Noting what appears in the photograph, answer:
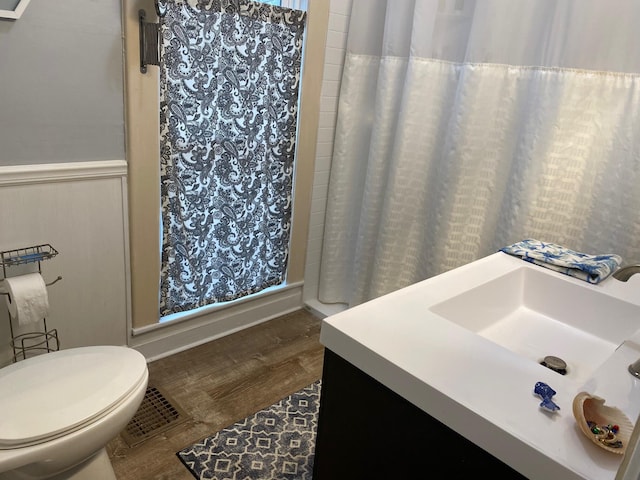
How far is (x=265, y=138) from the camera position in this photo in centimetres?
229

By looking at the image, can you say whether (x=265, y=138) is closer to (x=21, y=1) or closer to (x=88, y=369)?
(x=21, y=1)

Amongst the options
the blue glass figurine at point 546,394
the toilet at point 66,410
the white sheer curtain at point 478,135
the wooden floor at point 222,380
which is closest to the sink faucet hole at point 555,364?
the blue glass figurine at point 546,394

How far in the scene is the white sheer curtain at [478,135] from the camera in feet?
5.53

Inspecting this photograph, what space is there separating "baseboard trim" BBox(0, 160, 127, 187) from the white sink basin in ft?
4.25

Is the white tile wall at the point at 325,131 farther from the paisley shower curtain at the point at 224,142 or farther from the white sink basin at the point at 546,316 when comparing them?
the white sink basin at the point at 546,316

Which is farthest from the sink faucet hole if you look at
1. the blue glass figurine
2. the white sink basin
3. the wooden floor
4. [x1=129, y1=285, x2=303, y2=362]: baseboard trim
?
[x1=129, y1=285, x2=303, y2=362]: baseboard trim

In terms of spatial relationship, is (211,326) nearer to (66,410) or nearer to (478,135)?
(66,410)

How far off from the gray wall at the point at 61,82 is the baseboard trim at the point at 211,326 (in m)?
0.83

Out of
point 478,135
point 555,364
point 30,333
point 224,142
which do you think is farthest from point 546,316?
point 30,333

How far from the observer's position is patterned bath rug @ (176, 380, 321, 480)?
1703 mm

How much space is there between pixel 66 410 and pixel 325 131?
5.65ft

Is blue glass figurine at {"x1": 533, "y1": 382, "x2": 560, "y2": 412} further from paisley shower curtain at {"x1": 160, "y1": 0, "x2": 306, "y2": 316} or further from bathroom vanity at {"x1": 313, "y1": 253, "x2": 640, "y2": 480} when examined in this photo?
paisley shower curtain at {"x1": 160, "y1": 0, "x2": 306, "y2": 316}

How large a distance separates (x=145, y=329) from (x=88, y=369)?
730mm

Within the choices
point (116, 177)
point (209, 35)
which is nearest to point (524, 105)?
point (209, 35)
